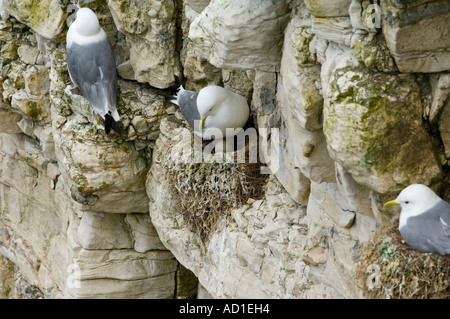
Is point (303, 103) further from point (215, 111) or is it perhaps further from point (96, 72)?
point (96, 72)

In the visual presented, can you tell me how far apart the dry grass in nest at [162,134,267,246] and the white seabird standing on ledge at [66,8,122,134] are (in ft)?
2.13

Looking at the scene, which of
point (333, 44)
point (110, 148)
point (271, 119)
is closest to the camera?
point (333, 44)

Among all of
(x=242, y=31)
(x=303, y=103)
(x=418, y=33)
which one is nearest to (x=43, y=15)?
(x=242, y=31)

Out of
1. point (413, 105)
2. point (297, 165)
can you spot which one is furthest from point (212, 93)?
point (413, 105)

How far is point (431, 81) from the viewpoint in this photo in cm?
305

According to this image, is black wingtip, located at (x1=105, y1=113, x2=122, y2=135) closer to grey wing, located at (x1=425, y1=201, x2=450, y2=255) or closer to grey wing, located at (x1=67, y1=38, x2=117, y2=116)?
grey wing, located at (x1=67, y1=38, x2=117, y2=116)

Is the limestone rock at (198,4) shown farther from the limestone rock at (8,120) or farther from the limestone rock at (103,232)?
the limestone rock at (8,120)

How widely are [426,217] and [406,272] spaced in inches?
9.6

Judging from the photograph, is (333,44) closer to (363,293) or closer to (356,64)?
(356,64)

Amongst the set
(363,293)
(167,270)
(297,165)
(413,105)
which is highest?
(413,105)

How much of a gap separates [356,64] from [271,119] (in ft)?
5.30

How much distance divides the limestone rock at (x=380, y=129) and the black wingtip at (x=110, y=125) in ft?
8.91

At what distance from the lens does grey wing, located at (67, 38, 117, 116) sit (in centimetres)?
539

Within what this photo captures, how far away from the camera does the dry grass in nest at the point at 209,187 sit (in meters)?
5.05
